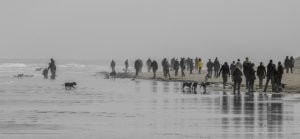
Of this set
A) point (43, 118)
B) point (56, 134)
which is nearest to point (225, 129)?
point (56, 134)

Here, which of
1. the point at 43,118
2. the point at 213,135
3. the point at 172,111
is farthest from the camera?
the point at 172,111

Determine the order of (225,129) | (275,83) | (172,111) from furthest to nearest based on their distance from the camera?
(275,83) → (172,111) → (225,129)

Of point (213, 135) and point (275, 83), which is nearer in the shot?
point (213, 135)

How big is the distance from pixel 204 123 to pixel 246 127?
1.80 m

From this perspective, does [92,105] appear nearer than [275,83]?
Yes

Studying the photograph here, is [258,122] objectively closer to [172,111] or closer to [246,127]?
[246,127]

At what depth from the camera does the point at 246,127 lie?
2027cm

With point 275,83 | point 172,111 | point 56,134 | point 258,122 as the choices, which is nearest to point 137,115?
point 172,111

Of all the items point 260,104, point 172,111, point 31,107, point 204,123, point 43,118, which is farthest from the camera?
point 260,104

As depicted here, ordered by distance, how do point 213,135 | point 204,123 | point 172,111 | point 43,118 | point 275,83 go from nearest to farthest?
point 213,135, point 204,123, point 43,118, point 172,111, point 275,83

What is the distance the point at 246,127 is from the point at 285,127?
1022mm

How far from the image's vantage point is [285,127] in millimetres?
20297

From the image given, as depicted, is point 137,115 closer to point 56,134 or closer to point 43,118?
point 43,118

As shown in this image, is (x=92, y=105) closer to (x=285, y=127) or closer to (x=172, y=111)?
(x=172, y=111)
